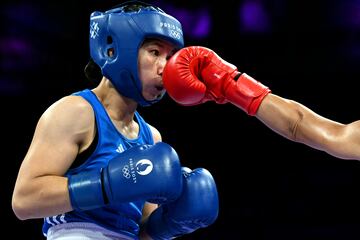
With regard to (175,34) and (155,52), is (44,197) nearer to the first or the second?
(155,52)

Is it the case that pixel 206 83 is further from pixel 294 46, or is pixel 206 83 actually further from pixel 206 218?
pixel 294 46

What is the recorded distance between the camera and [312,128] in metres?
2.18

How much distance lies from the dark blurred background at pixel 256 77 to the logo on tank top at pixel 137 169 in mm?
3489

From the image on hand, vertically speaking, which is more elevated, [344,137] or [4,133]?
[344,137]

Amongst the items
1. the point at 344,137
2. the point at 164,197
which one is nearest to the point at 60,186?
the point at 164,197

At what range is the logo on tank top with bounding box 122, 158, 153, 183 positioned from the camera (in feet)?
7.12

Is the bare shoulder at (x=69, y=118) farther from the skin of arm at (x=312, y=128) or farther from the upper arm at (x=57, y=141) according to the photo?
the skin of arm at (x=312, y=128)

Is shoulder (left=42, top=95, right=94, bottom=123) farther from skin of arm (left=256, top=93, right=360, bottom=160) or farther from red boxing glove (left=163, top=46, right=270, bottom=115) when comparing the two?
skin of arm (left=256, top=93, right=360, bottom=160)

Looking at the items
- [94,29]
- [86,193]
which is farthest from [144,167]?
[94,29]

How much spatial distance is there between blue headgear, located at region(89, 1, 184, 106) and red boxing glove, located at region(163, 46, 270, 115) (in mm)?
147

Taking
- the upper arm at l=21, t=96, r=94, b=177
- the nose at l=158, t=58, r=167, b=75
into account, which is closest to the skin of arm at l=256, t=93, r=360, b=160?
the nose at l=158, t=58, r=167, b=75

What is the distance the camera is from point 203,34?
5637 mm

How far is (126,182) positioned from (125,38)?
706 mm

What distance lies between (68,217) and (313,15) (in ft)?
13.3
